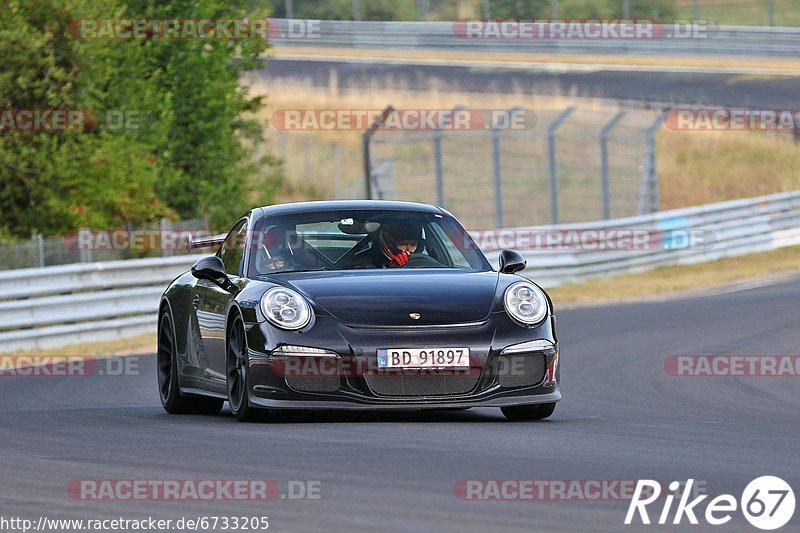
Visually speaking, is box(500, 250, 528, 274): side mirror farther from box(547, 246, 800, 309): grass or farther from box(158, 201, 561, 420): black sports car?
box(547, 246, 800, 309): grass

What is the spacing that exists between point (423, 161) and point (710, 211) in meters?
12.8

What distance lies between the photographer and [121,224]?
82.3 ft

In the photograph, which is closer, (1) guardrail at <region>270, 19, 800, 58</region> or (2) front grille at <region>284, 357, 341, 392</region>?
(2) front grille at <region>284, 357, 341, 392</region>

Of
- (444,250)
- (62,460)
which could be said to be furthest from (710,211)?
(62,460)

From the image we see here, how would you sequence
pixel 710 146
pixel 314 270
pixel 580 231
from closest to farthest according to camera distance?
pixel 314 270, pixel 580 231, pixel 710 146

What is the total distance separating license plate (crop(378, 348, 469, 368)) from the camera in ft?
29.8

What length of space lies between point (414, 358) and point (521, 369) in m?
0.66

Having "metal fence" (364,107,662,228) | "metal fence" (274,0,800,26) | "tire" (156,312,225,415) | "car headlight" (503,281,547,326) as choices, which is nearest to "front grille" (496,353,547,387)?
"car headlight" (503,281,547,326)

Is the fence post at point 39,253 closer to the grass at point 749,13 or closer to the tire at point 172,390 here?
the tire at point 172,390

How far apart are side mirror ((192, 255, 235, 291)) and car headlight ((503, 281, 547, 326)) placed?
5.57ft

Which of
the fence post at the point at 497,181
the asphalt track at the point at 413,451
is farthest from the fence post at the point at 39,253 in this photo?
the fence post at the point at 497,181

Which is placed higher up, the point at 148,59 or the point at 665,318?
the point at 148,59

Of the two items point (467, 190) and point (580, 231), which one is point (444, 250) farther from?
point (467, 190)

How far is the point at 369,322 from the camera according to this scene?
9.16 meters
